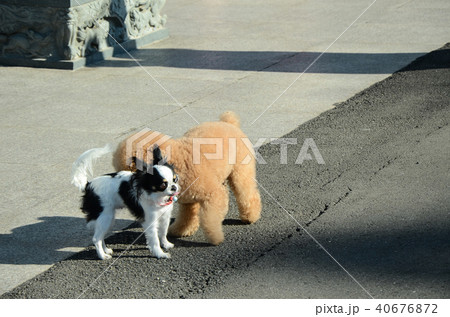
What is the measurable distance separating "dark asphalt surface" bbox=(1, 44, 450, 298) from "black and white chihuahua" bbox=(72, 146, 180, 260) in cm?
24

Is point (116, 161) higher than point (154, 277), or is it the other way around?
point (116, 161)

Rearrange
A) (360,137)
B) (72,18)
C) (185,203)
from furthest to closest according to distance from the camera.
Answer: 1. (72,18)
2. (360,137)
3. (185,203)

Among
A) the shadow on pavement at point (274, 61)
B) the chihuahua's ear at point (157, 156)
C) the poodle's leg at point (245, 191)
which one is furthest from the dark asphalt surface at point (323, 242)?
the shadow on pavement at point (274, 61)

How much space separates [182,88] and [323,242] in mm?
5476

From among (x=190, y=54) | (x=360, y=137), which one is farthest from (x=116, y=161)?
(x=190, y=54)

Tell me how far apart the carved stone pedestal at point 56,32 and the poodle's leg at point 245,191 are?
6.65 m

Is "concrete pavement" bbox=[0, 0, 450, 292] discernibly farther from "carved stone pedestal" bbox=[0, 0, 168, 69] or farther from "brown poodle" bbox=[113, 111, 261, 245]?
"brown poodle" bbox=[113, 111, 261, 245]

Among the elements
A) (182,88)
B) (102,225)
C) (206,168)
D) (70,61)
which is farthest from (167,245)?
(70,61)

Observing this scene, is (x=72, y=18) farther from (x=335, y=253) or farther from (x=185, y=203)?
(x=335, y=253)

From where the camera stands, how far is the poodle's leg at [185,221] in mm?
5633

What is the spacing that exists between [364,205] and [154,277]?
2175 mm

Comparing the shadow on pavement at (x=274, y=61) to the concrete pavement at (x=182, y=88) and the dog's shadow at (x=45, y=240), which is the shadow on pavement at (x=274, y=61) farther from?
the dog's shadow at (x=45, y=240)

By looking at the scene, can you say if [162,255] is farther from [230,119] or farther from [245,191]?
Answer: [230,119]

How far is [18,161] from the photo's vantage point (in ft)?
24.6
